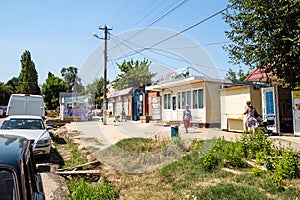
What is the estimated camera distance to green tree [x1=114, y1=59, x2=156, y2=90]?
4262 cm

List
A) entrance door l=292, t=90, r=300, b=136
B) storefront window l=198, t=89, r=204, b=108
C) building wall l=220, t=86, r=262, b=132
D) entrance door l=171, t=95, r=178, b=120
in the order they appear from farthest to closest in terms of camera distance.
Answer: entrance door l=171, t=95, r=178, b=120, storefront window l=198, t=89, r=204, b=108, building wall l=220, t=86, r=262, b=132, entrance door l=292, t=90, r=300, b=136

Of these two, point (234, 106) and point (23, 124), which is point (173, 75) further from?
point (23, 124)

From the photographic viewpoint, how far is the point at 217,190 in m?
4.35

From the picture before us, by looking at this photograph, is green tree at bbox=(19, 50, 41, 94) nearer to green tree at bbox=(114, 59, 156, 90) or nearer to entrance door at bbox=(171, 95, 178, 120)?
green tree at bbox=(114, 59, 156, 90)

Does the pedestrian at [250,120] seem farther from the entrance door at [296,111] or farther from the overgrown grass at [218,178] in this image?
the overgrown grass at [218,178]

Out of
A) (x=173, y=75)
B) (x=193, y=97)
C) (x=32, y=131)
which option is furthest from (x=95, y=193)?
(x=173, y=75)

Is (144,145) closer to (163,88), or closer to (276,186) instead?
(276,186)

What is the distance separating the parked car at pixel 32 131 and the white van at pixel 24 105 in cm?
554

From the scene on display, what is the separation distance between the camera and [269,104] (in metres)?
12.4

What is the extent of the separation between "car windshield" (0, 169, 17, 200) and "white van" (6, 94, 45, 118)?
14721 mm

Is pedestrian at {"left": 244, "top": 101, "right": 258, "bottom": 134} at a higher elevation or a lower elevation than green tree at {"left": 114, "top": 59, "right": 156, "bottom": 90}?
lower

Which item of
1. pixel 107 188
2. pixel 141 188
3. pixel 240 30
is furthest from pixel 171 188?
pixel 240 30

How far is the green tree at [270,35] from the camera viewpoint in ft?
18.2

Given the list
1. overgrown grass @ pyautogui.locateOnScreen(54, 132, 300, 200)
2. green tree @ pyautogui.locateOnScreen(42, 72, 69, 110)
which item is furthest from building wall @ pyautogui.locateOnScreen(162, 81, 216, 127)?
green tree @ pyautogui.locateOnScreen(42, 72, 69, 110)
